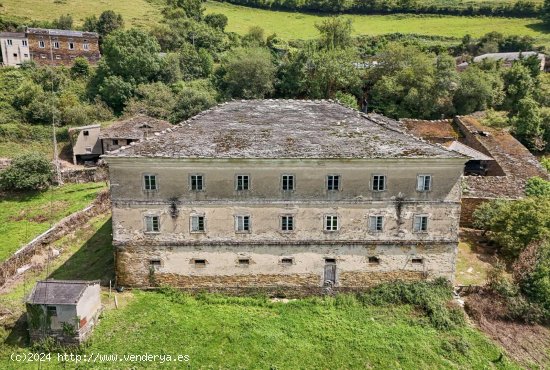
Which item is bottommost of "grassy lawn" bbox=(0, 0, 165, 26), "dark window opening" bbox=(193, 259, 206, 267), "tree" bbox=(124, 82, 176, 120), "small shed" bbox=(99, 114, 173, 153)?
"dark window opening" bbox=(193, 259, 206, 267)

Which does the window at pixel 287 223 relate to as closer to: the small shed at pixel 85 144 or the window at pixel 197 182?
the window at pixel 197 182

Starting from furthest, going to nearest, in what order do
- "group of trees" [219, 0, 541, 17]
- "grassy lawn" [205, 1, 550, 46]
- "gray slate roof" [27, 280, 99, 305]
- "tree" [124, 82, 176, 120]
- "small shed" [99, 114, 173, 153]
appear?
"group of trees" [219, 0, 541, 17] → "grassy lawn" [205, 1, 550, 46] → "tree" [124, 82, 176, 120] → "small shed" [99, 114, 173, 153] → "gray slate roof" [27, 280, 99, 305]

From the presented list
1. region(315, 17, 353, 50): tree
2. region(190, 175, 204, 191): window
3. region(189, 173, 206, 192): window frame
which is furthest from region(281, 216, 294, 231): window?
region(315, 17, 353, 50): tree

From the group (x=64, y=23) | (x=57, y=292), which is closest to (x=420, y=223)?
(x=57, y=292)

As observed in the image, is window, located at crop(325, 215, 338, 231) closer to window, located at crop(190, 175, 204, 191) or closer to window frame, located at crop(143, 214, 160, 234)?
window, located at crop(190, 175, 204, 191)

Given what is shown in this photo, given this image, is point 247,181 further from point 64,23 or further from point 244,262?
point 64,23

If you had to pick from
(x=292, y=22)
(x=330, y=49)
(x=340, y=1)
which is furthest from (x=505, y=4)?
(x=330, y=49)
